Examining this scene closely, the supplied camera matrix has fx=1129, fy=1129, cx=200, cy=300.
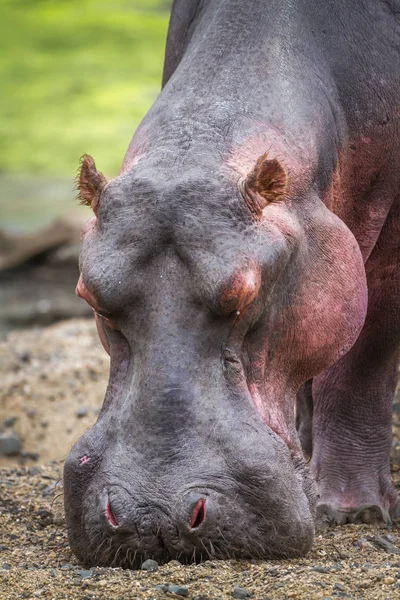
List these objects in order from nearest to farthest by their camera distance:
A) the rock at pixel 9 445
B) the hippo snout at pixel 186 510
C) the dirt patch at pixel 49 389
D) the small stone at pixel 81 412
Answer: the hippo snout at pixel 186 510
the rock at pixel 9 445
the dirt patch at pixel 49 389
the small stone at pixel 81 412

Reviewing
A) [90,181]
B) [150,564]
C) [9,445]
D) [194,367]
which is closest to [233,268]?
[194,367]

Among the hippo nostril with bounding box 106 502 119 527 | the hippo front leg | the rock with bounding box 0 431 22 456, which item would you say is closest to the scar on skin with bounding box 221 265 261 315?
the hippo nostril with bounding box 106 502 119 527

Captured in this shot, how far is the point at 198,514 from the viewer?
354 centimetres

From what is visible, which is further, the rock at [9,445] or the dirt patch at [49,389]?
the dirt patch at [49,389]

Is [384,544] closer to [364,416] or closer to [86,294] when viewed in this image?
[364,416]

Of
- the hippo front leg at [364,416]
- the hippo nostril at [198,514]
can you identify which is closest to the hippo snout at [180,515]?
the hippo nostril at [198,514]

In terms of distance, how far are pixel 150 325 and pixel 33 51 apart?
18.8m

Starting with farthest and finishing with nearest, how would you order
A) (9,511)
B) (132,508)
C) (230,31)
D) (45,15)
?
(45,15), (9,511), (230,31), (132,508)

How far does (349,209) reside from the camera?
15.9 ft

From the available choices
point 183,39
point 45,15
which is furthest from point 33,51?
point 183,39

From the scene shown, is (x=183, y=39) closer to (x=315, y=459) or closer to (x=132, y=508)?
(x=315, y=459)

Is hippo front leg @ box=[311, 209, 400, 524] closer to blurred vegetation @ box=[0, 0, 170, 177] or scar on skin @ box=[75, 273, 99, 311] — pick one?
scar on skin @ box=[75, 273, 99, 311]

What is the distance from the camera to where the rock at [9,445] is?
7.25 meters

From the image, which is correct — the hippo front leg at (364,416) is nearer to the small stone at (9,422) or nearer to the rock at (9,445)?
the rock at (9,445)
